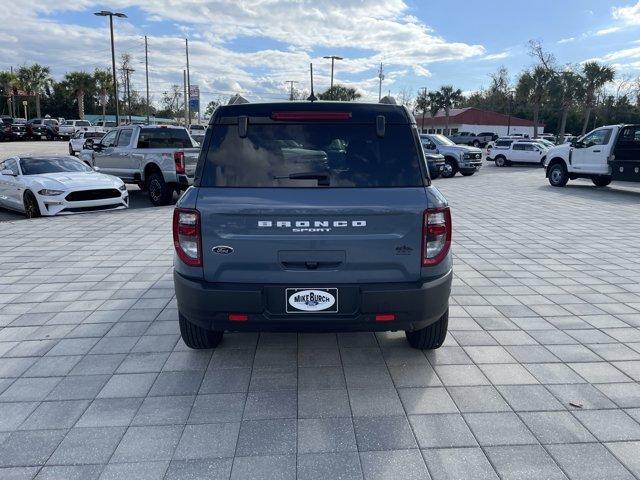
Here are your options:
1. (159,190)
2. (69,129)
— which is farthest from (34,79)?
(159,190)

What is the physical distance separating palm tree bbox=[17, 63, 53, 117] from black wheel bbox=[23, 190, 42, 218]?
76.6 metres

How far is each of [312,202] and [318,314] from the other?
2.43ft

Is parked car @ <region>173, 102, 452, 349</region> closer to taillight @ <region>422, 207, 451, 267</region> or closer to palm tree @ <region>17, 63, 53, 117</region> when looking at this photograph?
taillight @ <region>422, 207, 451, 267</region>

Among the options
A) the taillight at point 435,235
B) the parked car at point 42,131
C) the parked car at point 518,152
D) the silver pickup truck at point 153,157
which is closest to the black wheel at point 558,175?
the parked car at point 518,152

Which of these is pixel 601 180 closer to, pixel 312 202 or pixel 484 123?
pixel 312 202

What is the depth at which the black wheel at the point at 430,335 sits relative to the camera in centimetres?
398

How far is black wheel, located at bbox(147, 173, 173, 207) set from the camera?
41.4ft

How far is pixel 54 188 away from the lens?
1072 cm

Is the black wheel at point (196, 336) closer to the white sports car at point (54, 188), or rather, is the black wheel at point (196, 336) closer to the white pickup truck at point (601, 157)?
the white sports car at point (54, 188)

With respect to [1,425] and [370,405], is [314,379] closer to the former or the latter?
[370,405]

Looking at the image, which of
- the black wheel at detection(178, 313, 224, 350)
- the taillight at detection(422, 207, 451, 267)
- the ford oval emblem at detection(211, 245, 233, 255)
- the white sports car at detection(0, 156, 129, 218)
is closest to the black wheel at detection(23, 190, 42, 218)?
the white sports car at detection(0, 156, 129, 218)

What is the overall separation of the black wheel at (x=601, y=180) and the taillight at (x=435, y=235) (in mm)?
16444

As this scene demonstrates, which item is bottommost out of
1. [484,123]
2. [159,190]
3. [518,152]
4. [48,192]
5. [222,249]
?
[159,190]

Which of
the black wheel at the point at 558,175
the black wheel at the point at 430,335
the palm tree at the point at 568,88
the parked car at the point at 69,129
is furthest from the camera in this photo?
the palm tree at the point at 568,88
